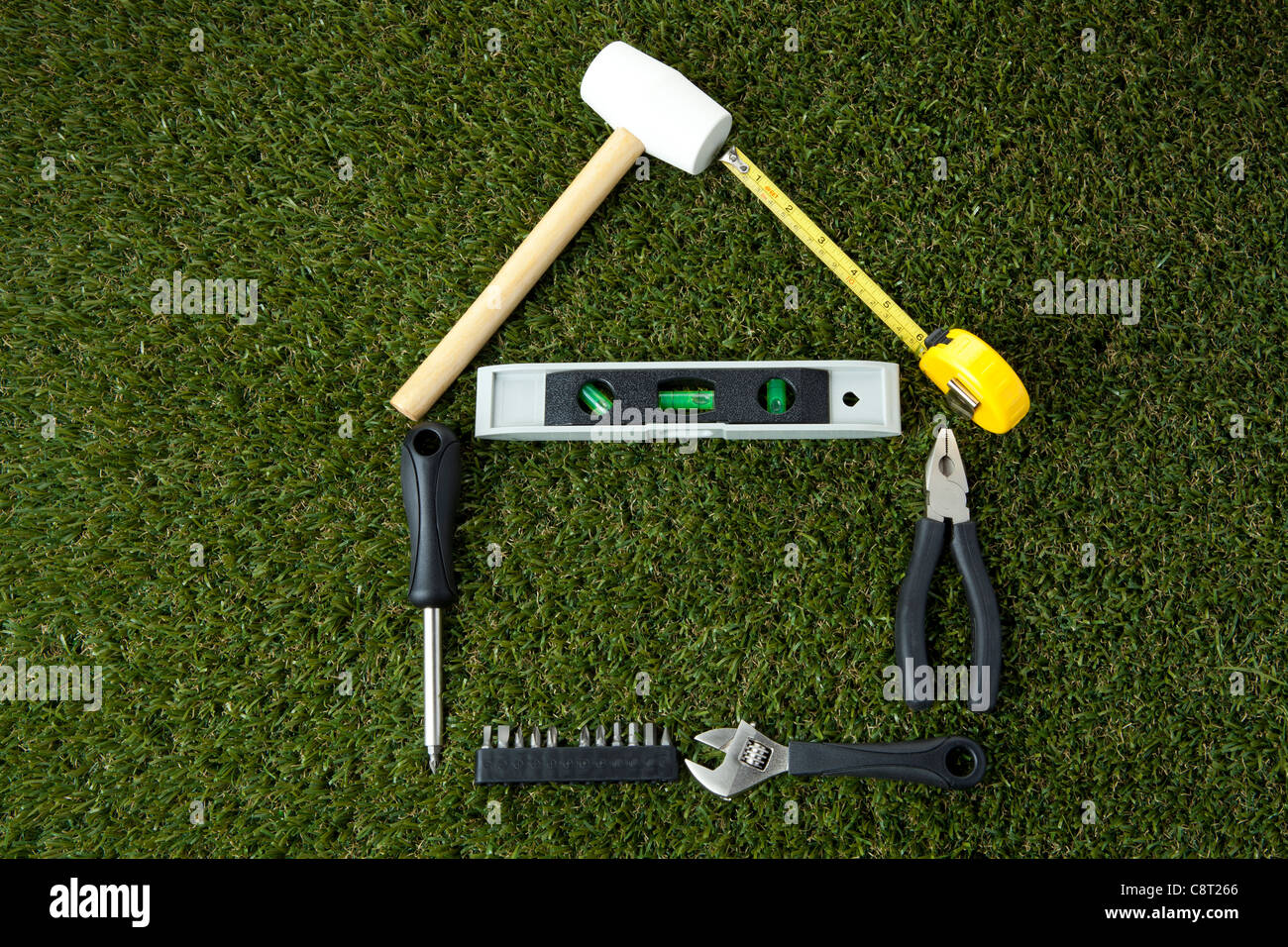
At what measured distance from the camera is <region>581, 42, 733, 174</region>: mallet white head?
209cm

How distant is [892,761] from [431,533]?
4.37 ft

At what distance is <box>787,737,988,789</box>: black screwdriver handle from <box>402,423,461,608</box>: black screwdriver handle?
3.37 ft

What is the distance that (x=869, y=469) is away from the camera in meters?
2.14

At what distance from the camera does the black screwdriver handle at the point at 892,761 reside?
196 cm

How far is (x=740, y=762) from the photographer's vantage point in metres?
2.00

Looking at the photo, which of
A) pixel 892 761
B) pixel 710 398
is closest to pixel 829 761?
pixel 892 761

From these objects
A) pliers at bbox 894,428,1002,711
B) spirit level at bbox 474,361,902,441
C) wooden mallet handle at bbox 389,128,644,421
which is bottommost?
pliers at bbox 894,428,1002,711

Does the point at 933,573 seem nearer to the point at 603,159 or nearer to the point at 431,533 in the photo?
the point at 431,533

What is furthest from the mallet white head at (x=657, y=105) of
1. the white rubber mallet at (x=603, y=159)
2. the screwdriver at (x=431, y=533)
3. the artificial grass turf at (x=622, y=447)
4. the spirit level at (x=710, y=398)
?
the screwdriver at (x=431, y=533)

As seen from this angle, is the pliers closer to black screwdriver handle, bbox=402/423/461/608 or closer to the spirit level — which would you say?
the spirit level

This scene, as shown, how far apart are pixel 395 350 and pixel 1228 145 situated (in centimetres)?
252

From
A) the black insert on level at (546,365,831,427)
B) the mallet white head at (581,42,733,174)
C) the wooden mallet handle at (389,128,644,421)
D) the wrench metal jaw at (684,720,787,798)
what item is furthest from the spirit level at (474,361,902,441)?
the wrench metal jaw at (684,720,787,798)

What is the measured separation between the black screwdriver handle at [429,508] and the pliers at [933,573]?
3.98 ft

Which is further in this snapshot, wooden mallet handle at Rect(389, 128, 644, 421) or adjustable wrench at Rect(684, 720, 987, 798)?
wooden mallet handle at Rect(389, 128, 644, 421)
